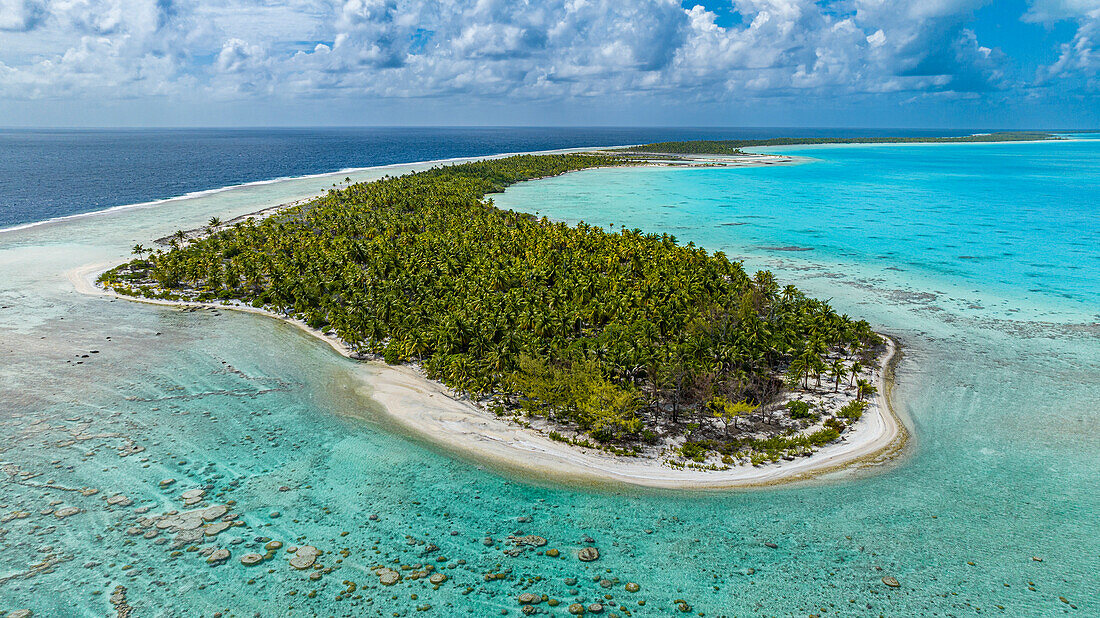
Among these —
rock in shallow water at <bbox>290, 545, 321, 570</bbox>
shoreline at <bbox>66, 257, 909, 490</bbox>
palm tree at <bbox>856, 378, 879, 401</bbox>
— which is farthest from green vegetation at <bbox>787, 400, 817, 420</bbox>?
rock in shallow water at <bbox>290, 545, 321, 570</bbox>

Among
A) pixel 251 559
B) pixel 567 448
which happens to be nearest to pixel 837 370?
pixel 567 448

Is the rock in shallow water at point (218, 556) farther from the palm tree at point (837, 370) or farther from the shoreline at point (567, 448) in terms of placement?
the palm tree at point (837, 370)

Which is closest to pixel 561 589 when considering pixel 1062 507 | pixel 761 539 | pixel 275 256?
pixel 761 539

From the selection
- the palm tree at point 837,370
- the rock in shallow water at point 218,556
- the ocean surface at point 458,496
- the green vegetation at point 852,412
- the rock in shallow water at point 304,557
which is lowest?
the rock in shallow water at point 304,557

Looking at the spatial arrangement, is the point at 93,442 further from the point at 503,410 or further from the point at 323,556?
the point at 503,410

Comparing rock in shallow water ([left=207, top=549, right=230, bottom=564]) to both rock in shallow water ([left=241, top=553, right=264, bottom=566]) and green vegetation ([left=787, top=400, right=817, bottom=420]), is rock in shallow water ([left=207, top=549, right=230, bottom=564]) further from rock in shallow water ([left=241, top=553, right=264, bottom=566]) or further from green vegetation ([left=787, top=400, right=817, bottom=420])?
green vegetation ([left=787, top=400, right=817, bottom=420])

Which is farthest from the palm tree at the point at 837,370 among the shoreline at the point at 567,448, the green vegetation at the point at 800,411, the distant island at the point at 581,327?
the green vegetation at the point at 800,411
